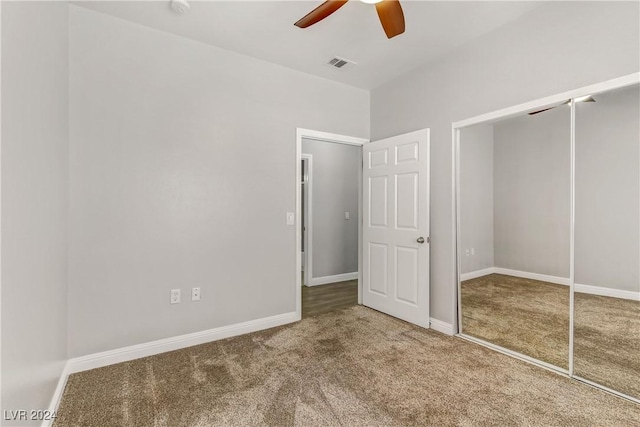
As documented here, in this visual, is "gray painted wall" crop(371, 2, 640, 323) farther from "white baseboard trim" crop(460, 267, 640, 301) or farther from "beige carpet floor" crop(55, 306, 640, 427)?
"beige carpet floor" crop(55, 306, 640, 427)

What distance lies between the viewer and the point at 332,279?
17.0ft

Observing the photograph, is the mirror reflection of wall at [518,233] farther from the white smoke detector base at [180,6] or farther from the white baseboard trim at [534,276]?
the white smoke detector base at [180,6]

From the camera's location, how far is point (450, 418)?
5.86 ft

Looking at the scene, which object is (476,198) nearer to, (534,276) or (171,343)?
(534,276)

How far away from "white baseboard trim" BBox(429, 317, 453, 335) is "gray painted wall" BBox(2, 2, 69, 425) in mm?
3032

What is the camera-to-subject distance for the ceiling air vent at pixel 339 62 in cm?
314

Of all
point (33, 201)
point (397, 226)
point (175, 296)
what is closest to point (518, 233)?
point (397, 226)

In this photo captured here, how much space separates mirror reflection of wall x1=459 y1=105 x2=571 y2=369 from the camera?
2424mm

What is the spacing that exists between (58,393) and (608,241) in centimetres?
380

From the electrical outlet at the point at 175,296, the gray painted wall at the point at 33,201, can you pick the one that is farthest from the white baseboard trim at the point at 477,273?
the gray painted wall at the point at 33,201

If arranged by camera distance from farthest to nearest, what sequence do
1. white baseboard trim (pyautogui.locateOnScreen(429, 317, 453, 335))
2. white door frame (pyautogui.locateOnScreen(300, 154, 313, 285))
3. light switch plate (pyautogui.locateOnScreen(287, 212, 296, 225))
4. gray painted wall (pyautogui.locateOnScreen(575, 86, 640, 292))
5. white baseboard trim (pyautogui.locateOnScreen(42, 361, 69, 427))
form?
white door frame (pyautogui.locateOnScreen(300, 154, 313, 285))
light switch plate (pyautogui.locateOnScreen(287, 212, 296, 225))
white baseboard trim (pyautogui.locateOnScreen(429, 317, 453, 335))
gray painted wall (pyautogui.locateOnScreen(575, 86, 640, 292))
white baseboard trim (pyautogui.locateOnScreen(42, 361, 69, 427))

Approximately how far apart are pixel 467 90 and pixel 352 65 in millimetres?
1180

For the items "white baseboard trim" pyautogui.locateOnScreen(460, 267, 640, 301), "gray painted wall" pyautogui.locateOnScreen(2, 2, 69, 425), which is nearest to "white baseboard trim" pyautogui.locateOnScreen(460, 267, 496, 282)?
"white baseboard trim" pyautogui.locateOnScreen(460, 267, 640, 301)

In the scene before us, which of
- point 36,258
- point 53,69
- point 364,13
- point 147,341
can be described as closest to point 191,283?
point 147,341
